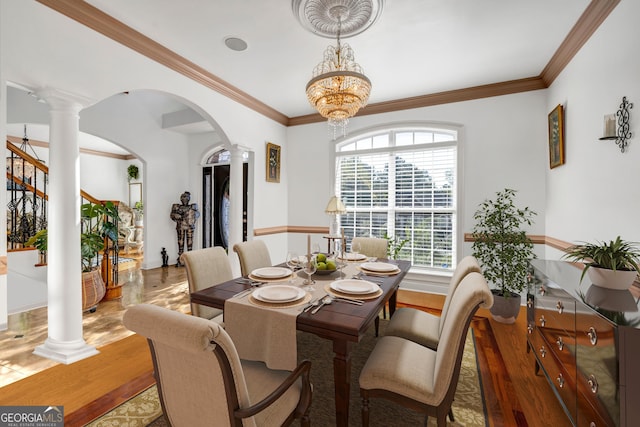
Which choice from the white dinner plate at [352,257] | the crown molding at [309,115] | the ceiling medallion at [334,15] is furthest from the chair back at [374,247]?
the crown molding at [309,115]

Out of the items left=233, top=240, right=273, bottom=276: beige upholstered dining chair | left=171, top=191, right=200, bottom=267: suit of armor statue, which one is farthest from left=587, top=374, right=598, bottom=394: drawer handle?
left=171, top=191, right=200, bottom=267: suit of armor statue

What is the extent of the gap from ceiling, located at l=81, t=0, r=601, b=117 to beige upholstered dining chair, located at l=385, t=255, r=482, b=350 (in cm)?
206

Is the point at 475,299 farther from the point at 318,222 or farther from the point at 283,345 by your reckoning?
the point at 318,222

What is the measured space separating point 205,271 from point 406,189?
318 cm

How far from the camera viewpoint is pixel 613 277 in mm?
1513

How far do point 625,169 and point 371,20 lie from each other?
2176 millimetres

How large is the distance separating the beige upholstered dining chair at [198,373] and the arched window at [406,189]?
345cm

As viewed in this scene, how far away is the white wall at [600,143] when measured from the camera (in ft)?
6.19

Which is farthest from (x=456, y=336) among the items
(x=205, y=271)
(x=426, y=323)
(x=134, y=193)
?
(x=134, y=193)

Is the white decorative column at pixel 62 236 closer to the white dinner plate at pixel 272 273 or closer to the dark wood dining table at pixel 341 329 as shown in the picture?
the white dinner plate at pixel 272 273

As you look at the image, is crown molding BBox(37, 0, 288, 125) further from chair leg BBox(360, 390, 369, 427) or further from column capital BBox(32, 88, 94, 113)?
chair leg BBox(360, 390, 369, 427)

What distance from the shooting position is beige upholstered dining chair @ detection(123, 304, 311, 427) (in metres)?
0.85

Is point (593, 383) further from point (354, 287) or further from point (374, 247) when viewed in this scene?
point (374, 247)

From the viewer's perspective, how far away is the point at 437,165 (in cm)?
408
